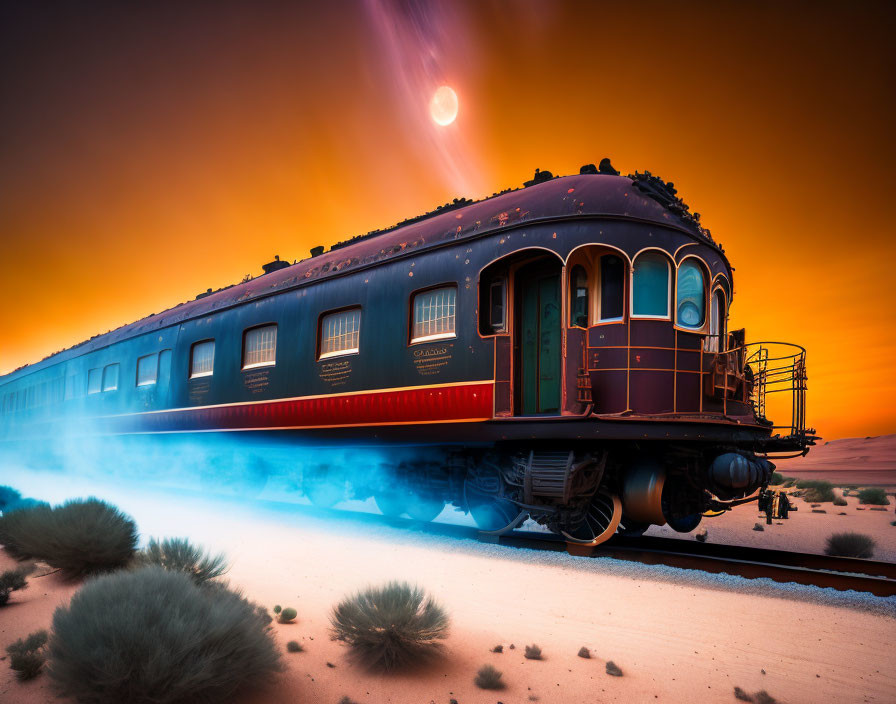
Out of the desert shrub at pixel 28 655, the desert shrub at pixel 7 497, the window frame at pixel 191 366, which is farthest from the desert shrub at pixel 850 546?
the desert shrub at pixel 7 497

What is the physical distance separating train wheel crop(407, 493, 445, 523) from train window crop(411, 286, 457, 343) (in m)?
2.45

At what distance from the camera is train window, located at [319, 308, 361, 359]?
975 cm

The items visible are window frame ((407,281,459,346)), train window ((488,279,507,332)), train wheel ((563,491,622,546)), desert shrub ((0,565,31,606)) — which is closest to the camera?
desert shrub ((0,565,31,606))

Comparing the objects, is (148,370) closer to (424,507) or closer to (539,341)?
(424,507)

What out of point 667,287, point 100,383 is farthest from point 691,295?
point 100,383

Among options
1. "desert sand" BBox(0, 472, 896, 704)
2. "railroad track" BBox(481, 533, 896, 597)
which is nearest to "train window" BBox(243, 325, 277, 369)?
"desert sand" BBox(0, 472, 896, 704)

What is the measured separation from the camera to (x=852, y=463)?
4906 cm

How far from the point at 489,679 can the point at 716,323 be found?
5947 millimetres

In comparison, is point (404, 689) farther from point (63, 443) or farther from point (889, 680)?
point (63, 443)

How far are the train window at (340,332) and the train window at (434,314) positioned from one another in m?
1.26

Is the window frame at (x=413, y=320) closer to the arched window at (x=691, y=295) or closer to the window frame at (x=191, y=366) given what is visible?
the arched window at (x=691, y=295)

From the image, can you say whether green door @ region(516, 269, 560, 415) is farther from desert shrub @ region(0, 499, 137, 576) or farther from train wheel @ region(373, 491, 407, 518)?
desert shrub @ region(0, 499, 137, 576)

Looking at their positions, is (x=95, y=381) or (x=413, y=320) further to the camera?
(x=95, y=381)

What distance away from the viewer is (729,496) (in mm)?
7078
